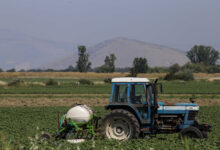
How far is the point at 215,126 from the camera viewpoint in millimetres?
14406

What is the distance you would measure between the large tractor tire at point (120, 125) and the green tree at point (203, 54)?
433ft

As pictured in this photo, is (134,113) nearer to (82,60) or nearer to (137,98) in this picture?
(137,98)

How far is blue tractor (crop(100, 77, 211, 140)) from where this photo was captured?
10.6 metres

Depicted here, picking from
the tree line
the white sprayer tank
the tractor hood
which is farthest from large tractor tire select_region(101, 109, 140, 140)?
the tree line

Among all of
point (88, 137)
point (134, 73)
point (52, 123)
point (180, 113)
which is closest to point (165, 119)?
point (180, 113)

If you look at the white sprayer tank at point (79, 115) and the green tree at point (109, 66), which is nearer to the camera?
the white sprayer tank at point (79, 115)

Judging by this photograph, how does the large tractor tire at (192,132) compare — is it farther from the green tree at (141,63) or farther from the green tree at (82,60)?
the green tree at (141,63)

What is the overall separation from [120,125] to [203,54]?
134 meters

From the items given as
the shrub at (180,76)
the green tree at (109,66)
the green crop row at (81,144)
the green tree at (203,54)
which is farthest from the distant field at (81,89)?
the green tree at (203,54)

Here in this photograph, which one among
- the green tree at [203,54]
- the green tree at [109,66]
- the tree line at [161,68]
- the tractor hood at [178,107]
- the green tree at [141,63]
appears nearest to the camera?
the tractor hood at [178,107]

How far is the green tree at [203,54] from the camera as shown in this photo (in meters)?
138

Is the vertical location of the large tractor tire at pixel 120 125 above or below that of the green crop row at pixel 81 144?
above

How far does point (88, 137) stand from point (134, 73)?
53.5 m

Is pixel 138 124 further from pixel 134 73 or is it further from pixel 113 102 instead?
pixel 134 73
